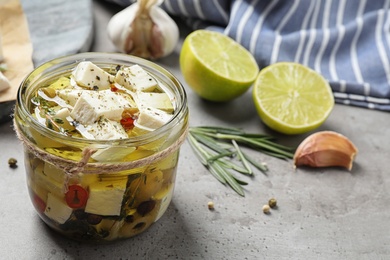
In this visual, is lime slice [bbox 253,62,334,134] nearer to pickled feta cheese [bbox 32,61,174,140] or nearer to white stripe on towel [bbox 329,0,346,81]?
white stripe on towel [bbox 329,0,346,81]

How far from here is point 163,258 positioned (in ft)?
4.53

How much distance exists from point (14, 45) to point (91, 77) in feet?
2.20

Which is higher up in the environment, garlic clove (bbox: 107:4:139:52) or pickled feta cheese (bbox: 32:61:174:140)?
pickled feta cheese (bbox: 32:61:174:140)

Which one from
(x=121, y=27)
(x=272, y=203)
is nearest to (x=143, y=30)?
(x=121, y=27)

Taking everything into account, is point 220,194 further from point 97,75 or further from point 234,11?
point 234,11

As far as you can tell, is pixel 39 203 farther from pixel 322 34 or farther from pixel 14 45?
pixel 322 34

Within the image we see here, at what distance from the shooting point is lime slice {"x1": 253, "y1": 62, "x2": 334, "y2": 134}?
1.79 meters

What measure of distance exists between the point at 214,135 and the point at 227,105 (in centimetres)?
20

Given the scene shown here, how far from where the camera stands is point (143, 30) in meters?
2.04

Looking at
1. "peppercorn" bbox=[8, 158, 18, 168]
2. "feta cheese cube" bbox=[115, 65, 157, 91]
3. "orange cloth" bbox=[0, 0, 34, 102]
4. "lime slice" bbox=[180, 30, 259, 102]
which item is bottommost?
"peppercorn" bbox=[8, 158, 18, 168]

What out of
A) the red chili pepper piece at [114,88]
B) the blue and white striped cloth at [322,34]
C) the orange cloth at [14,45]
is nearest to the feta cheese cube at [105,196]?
the red chili pepper piece at [114,88]

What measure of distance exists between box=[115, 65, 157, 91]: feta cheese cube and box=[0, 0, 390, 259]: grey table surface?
0.32 meters

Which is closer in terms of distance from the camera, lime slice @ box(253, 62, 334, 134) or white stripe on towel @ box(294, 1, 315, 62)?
lime slice @ box(253, 62, 334, 134)

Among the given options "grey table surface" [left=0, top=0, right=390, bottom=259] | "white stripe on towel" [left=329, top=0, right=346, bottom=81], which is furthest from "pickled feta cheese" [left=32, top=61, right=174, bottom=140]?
"white stripe on towel" [left=329, top=0, right=346, bottom=81]
